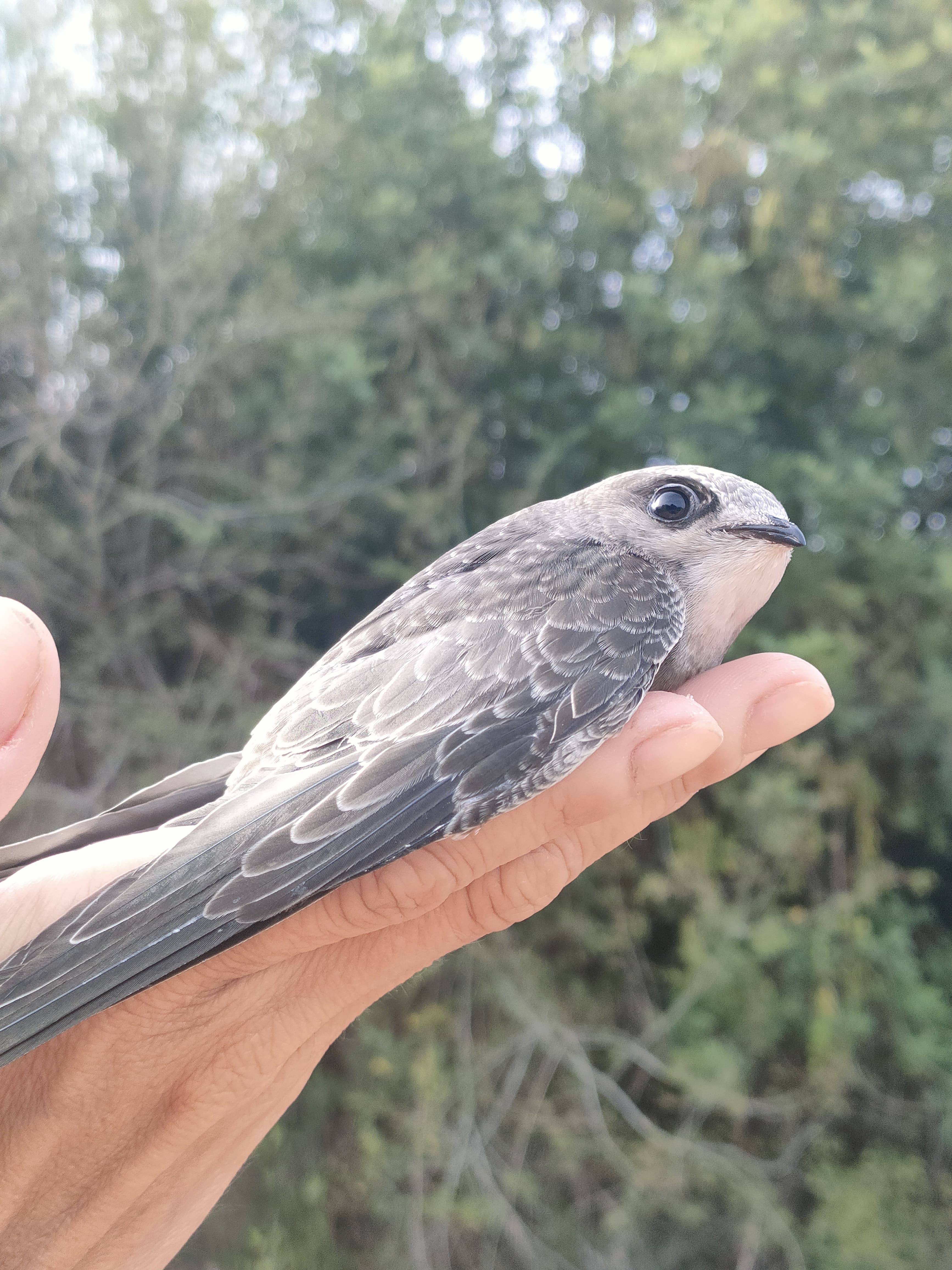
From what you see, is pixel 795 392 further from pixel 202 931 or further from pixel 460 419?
pixel 202 931

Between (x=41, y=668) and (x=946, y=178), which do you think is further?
(x=946, y=178)

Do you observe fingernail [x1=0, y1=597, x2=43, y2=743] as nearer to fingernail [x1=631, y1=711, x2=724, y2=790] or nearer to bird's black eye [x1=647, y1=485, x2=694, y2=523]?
fingernail [x1=631, y1=711, x2=724, y2=790]

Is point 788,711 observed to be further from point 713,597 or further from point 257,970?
point 257,970

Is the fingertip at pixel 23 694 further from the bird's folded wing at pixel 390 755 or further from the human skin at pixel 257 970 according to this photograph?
the human skin at pixel 257 970

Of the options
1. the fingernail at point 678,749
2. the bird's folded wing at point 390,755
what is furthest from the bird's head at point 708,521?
the fingernail at point 678,749

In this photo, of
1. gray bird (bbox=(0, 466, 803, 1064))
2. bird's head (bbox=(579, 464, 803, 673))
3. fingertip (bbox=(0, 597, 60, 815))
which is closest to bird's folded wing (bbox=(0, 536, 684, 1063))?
gray bird (bbox=(0, 466, 803, 1064))

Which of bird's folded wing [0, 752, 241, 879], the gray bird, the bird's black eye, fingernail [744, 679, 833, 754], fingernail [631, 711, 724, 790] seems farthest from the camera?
the bird's black eye

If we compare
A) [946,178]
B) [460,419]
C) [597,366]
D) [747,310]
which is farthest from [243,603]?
[946,178]

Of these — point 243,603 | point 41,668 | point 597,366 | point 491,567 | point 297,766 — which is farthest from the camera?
point 243,603
